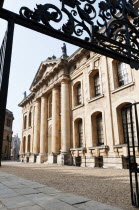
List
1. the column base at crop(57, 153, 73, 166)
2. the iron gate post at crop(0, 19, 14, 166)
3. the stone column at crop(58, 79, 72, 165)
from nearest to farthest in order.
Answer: the iron gate post at crop(0, 19, 14, 166) < the column base at crop(57, 153, 73, 166) < the stone column at crop(58, 79, 72, 165)

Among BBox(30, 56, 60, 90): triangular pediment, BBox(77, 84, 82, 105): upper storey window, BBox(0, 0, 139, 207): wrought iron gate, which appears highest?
BBox(30, 56, 60, 90): triangular pediment

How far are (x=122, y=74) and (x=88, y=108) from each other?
445cm

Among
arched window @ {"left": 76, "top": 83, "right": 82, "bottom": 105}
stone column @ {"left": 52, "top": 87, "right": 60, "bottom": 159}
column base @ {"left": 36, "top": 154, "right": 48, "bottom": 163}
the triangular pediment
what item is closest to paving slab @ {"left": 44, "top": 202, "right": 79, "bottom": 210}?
arched window @ {"left": 76, "top": 83, "right": 82, "bottom": 105}

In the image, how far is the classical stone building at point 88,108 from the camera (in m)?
13.7

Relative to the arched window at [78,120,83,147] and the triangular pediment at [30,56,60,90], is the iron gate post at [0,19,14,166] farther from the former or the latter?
the triangular pediment at [30,56,60,90]

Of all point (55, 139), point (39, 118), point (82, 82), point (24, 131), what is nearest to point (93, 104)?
point (82, 82)

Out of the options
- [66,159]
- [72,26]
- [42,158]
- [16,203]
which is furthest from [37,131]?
[72,26]

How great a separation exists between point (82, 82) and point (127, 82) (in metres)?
5.59

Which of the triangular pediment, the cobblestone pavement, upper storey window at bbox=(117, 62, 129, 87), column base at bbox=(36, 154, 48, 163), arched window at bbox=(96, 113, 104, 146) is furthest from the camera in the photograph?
the triangular pediment

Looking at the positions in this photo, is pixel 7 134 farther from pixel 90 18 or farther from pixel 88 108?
pixel 90 18

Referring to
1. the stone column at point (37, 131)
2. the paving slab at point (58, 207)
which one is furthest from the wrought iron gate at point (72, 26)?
the stone column at point (37, 131)

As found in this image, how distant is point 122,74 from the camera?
48.2ft

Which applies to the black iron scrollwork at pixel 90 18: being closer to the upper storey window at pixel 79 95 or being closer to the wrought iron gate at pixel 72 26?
the wrought iron gate at pixel 72 26

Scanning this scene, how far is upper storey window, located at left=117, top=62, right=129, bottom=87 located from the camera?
14283 millimetres
